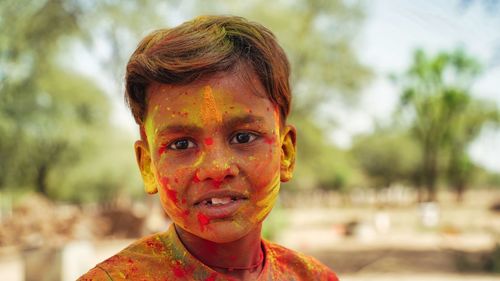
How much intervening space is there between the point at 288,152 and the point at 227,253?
433 millimetres

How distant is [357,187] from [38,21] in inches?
1949

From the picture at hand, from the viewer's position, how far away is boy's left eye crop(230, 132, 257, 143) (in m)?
1.75

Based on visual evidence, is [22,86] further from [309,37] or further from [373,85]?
[373,85]

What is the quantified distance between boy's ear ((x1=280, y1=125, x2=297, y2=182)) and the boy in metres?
0.09

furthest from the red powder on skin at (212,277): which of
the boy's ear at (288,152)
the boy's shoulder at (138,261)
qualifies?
the boy's ear at (288,152)

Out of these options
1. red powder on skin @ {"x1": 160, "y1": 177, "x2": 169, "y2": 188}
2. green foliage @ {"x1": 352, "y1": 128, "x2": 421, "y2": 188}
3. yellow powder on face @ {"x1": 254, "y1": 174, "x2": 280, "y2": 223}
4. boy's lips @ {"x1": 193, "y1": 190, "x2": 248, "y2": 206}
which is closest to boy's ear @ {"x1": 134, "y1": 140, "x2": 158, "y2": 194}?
red powder on skin @ {"x1": 160, "y1": 177, "x2": 169, "y2": 188}

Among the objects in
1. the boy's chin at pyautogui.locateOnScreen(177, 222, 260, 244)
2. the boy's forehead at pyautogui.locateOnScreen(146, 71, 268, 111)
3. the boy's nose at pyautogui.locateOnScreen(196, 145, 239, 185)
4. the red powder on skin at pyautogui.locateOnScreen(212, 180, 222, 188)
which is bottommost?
the boy's chin at pyautogui.locateOnScreen(177, 222, 260, 244)

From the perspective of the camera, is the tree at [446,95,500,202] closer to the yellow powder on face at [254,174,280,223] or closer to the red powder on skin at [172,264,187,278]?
the yellow powder on face at [254,174,280,223]

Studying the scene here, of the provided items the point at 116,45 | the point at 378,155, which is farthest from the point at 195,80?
the point at 378,155

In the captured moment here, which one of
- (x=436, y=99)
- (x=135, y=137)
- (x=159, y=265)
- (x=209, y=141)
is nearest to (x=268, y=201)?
(x=209, y=141)

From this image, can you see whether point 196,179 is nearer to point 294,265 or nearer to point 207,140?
point 207,140

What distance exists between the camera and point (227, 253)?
1.87m

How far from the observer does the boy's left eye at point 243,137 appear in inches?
69.0

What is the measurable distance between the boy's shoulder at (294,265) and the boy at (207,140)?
16 centimetres
